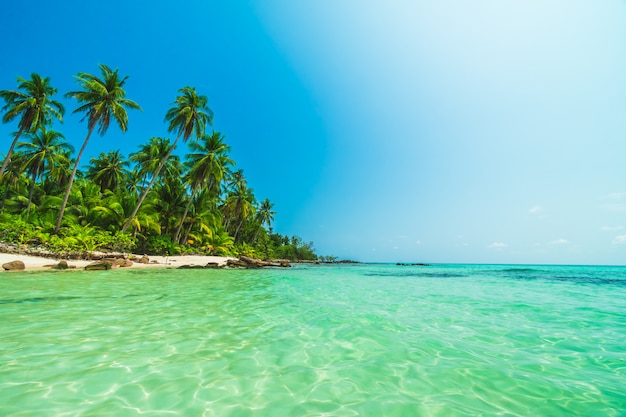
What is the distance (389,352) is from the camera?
4270mm

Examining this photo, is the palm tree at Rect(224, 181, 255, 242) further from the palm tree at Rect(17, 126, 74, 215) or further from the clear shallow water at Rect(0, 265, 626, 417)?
the clear shallow water at Rect(0, 265, 626, 417)

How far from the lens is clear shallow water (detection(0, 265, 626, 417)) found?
8.95 feet

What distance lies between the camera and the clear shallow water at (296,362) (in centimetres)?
273

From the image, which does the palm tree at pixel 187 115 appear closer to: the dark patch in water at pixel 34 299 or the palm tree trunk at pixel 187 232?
the palm tree trunk at pixel 187 232

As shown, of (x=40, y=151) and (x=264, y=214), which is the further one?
(x=264, y=214)

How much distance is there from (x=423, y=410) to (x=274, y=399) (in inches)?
54.9

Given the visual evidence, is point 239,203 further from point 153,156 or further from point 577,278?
point 577,278

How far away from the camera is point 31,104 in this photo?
72.2 feet

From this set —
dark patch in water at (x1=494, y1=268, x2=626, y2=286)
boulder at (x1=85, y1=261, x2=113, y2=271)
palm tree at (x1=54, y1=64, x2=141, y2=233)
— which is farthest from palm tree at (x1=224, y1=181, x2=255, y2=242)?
dark patch in water at (x1=494, y1=268, x2=626, y2=286)

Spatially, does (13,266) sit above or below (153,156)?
below

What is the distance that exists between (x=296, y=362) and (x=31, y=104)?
1158 inches

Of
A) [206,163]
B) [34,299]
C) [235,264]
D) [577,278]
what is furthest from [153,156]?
[577,278]

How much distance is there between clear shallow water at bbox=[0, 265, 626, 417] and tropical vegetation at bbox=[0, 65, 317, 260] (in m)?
16.8

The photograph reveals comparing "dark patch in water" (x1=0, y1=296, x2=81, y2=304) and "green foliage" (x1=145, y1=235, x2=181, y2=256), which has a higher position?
"green foliage" (x1=145, y1=235, x2=181, y2=256)
